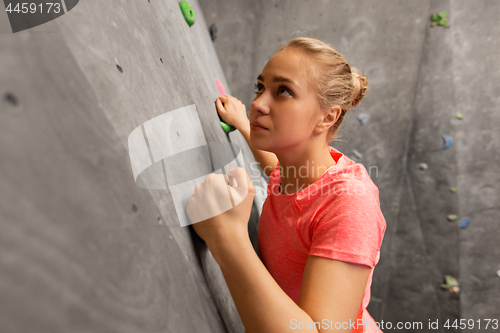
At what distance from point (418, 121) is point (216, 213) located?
4.84 feet

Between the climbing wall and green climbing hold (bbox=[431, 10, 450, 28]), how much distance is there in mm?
1578

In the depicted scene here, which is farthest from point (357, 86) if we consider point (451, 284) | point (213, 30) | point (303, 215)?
point (451, 284)

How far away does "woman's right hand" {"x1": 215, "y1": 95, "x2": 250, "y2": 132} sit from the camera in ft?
3.39

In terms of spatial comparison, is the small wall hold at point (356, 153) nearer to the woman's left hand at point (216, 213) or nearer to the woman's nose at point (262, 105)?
the woman's nose at point (262, 105)

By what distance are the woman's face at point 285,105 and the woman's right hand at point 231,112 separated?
286mm

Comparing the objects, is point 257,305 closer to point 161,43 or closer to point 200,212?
→ point 200,212

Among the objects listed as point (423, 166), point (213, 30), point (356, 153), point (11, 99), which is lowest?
point (423, 166)

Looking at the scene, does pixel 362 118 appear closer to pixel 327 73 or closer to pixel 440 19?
pixel 440 19

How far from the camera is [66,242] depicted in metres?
0.31

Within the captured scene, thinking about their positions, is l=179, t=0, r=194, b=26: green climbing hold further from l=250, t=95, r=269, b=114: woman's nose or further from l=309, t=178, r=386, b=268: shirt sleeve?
l=309, t=178, r=386, b=268: shirt sleeve

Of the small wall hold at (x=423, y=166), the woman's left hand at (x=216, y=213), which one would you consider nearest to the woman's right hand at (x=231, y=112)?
the woman's left hand at (x=216, y=213)

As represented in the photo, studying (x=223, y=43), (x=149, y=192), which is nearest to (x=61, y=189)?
(x=149, y=192)

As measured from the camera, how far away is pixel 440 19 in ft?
4.96

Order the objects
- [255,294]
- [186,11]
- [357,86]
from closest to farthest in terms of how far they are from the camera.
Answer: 1. [255,294]
2. [357,86]
3. [186,11]
